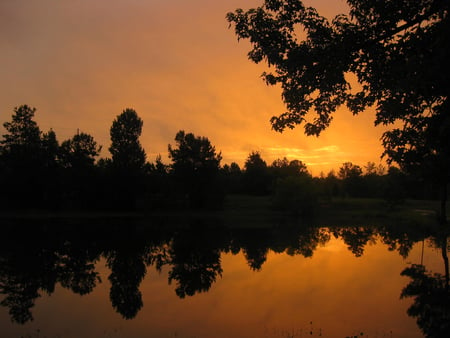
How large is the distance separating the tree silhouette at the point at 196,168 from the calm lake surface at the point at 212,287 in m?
45.5

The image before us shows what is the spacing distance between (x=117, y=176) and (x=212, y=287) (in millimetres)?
61261

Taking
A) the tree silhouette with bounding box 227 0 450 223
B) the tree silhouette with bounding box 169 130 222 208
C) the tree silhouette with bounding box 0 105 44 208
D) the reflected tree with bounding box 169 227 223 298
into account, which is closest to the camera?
the tree silhouette with bounding box 227 0 450 223

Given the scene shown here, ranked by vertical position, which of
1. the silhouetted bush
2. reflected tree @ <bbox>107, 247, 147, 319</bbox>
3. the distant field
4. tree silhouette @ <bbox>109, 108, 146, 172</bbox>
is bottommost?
reflected tree @ <bbox>107, 247, 147, 319</bbox>

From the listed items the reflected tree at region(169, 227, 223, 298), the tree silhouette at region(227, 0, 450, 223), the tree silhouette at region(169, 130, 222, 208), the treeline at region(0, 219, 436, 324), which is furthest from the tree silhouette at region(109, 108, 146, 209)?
the tree silhouette at region(227, 0, 450, 223)

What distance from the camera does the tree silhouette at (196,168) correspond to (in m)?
84.9

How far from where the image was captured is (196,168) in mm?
87500

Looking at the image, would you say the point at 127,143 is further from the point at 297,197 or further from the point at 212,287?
the point at 212,287

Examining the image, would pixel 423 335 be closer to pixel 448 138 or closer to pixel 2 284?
pixel 448 138

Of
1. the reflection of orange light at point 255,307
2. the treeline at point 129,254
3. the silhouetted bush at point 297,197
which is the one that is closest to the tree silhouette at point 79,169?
the treeline at point 129,254

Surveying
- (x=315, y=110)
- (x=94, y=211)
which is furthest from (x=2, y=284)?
(x=94, y=211)

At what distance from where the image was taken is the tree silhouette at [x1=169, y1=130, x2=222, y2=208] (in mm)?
84875

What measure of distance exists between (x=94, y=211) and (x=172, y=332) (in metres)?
67.4

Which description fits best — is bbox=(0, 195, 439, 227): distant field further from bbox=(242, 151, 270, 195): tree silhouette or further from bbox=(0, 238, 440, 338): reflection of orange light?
bbox=(0, 238, 440, 338): reflection of orange light

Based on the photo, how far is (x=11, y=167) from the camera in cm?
7694
